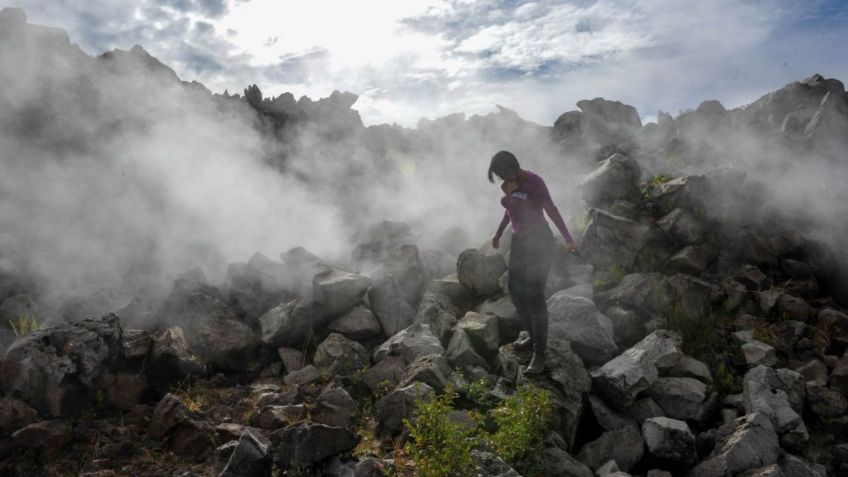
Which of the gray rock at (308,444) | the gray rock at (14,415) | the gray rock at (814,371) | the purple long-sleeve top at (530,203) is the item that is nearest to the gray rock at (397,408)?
the gray rock at (308,444)

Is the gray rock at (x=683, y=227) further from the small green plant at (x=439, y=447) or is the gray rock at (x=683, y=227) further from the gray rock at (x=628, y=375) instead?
the small green plant at (x=439, y=447)

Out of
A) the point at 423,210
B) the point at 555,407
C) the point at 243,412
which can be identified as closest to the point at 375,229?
the point at 423,210

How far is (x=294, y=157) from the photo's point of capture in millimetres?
11828

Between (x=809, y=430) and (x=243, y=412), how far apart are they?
5.17 metres

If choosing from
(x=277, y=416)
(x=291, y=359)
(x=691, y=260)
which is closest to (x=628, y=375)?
(x=691, y=260)

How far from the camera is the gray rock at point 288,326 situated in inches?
241

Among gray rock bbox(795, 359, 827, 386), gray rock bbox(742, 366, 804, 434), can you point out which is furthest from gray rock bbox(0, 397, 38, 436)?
gray rock bbox(795, 359, 827, 386)

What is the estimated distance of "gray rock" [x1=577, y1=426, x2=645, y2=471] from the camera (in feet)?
13.4

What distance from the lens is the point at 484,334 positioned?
5.48 m

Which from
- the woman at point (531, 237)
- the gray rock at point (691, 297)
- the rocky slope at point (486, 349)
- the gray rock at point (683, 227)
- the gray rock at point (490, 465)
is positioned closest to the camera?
the gray rock at point (490, 465)

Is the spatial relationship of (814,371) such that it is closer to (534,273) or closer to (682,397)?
(682,397)

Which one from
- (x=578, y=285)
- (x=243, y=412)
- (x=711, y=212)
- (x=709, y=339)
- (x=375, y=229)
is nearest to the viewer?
(x=243, y=412)

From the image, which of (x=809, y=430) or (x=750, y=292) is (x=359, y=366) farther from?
(x=750, y=292)

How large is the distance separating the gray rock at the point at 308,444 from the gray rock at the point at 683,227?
493cm
